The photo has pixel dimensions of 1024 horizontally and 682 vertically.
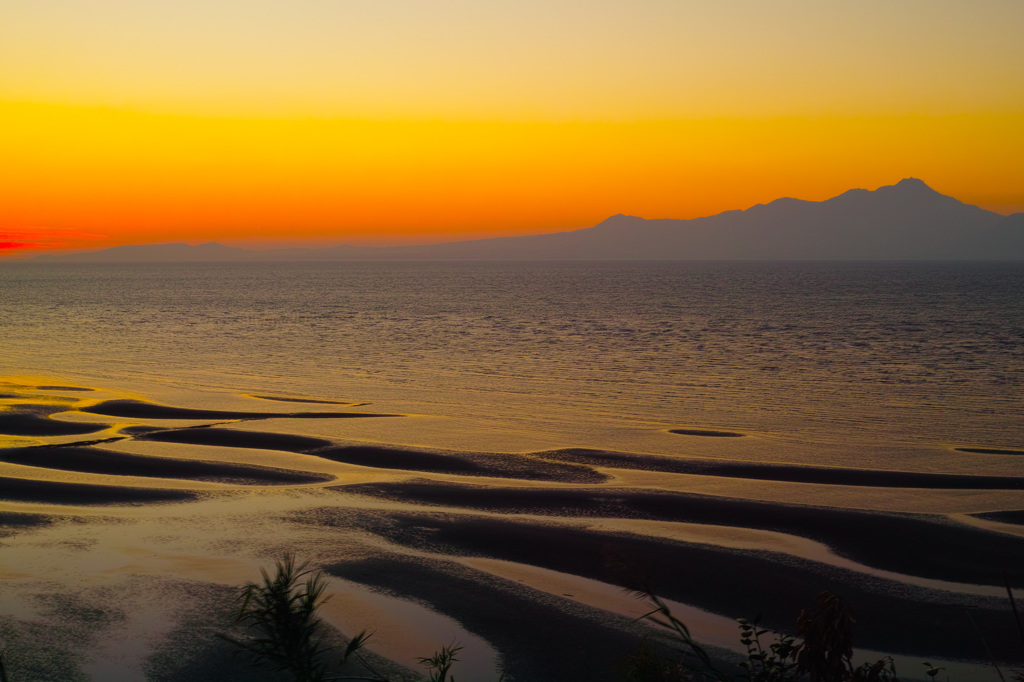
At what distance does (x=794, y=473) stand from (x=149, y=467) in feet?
54.7

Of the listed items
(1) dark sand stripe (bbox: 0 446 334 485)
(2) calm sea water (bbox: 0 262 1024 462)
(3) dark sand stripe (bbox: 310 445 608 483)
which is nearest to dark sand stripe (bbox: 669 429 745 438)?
(2) calm sea water (bbox: 0 262 1024 462)

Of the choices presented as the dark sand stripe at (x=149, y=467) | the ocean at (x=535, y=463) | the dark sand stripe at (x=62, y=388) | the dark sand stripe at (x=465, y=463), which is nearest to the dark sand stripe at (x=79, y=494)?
the ocean at (x=535, y=463)

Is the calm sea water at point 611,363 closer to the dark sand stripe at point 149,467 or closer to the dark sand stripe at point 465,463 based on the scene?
the dark sand stripe at point 465,463

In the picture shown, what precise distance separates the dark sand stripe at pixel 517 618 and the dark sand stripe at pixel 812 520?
12.7 feet

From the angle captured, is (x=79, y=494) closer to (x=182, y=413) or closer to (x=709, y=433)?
(x=182, y=413)

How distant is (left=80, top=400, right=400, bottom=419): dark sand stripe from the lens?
29.0 meters

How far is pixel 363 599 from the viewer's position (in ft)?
41.8

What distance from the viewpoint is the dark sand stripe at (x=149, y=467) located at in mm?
20375

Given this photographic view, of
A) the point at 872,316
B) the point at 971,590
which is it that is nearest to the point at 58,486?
the point at 971,590

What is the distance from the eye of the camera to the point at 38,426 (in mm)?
26578

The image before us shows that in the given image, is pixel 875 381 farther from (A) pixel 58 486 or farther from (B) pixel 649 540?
(A) pixel 58 486

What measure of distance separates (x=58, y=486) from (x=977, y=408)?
30.2 m

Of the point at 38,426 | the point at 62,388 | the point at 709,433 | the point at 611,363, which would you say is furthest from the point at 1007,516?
the point at 62,388

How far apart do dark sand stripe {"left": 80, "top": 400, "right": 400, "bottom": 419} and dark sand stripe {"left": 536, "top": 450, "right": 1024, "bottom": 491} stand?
9.95m
